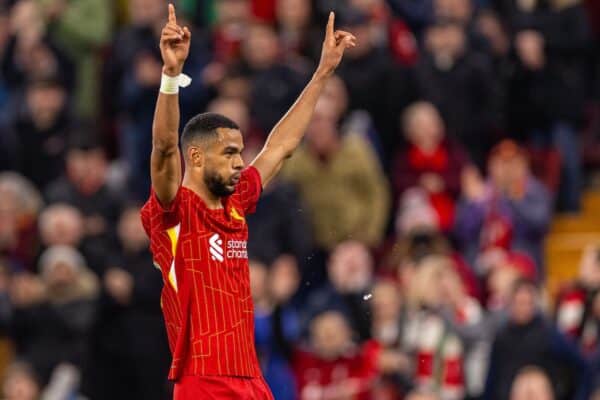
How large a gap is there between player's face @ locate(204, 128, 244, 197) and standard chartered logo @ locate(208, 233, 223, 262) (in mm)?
229

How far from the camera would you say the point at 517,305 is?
Result: 14.0 metres

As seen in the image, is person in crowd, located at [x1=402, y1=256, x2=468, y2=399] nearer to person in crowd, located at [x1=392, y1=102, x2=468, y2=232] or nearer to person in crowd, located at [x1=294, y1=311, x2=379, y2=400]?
person in crowd, located at [x1=294, y1=311, x2=379, y2=400]

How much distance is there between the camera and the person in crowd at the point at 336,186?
629 inches

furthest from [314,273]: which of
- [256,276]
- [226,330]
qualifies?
[226,330]

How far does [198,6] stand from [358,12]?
2.23 m

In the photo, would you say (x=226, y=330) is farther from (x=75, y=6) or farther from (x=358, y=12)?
(x=75, y=6)

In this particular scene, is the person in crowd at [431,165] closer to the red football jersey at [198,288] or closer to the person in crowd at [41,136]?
the person in crowd at [41,136]

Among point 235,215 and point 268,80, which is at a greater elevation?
point 268,80

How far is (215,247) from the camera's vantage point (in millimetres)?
9070

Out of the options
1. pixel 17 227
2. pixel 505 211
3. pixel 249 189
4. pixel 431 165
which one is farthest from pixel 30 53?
pixel 249 189

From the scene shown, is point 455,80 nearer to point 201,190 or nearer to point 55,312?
point 55,312

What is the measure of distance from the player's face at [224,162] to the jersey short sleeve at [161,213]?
0.57ft

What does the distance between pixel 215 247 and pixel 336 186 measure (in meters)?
6.97

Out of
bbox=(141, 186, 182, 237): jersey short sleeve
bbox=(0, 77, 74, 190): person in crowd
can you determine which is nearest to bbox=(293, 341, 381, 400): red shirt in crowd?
bbox=(0, 77, 74, 190): person in crowd
